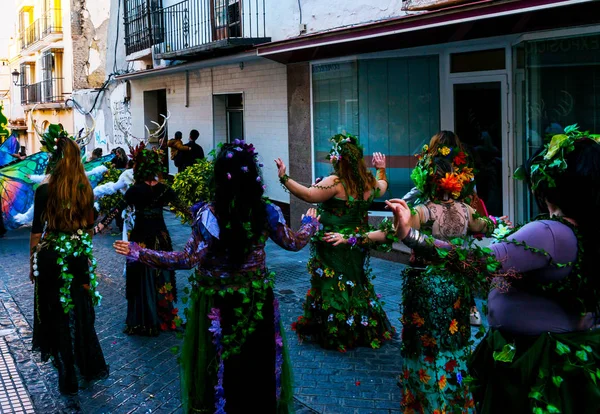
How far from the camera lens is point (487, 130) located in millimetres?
9844

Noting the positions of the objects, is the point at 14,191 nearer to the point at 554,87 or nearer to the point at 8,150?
the point at 8,150

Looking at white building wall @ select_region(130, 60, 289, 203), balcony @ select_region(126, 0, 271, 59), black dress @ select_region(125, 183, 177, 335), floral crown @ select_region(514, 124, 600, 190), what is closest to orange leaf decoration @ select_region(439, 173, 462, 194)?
floral crown @ select_region(514, 124, 600, 190)

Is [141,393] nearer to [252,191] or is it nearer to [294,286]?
[252,191]

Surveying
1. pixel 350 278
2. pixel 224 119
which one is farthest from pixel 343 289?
pixel 224 119

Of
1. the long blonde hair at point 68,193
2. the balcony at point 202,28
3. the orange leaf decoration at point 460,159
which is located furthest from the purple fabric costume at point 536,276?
the balcony at point 202,28

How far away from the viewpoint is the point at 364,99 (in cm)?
1148

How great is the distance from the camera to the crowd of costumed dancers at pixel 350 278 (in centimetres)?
329

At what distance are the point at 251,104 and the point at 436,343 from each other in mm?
10852

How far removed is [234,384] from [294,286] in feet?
16.1

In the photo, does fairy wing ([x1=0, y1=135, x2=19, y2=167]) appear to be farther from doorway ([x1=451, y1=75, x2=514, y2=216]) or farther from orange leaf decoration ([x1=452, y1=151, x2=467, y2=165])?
orange leaf decoration ([x1=452, y1=151, x2=467, y2=165])

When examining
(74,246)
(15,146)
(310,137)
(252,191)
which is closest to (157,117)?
(15,146)

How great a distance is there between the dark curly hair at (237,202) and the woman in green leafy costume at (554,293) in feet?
5.25

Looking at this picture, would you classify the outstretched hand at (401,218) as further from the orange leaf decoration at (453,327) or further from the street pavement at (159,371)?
the street pavement at (159,371)

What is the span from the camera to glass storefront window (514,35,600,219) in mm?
8180
